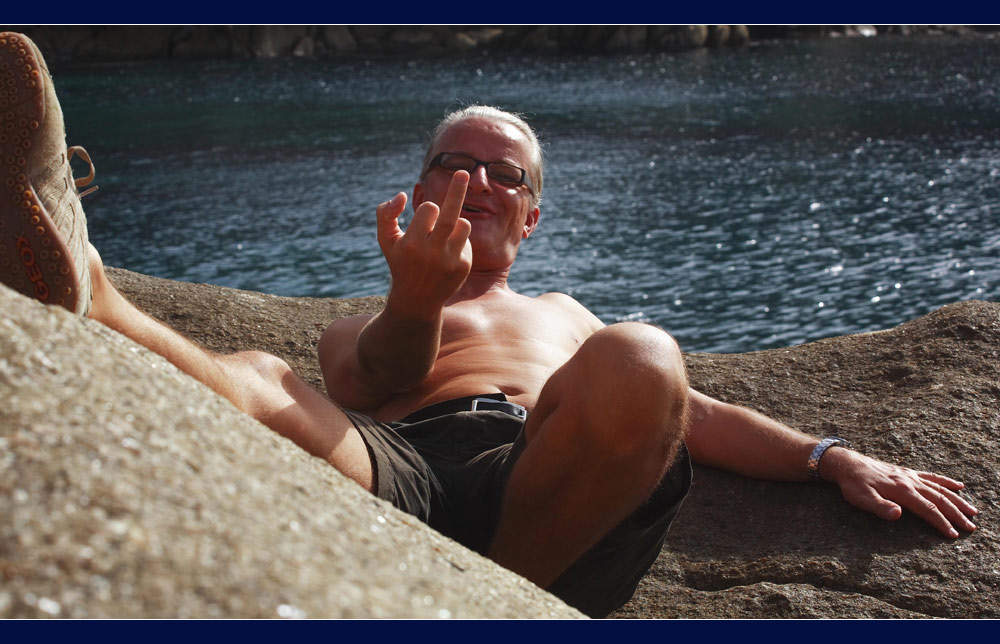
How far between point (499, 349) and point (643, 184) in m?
8.13

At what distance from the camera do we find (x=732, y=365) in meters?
3.66

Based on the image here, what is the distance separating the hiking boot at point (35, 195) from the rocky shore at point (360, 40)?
75.0ft

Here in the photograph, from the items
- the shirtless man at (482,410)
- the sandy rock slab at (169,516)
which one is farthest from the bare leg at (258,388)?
the sandy rock slab at (169,516)

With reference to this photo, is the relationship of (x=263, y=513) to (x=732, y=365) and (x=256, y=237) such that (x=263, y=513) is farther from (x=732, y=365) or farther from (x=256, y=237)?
(x=256, y=237)

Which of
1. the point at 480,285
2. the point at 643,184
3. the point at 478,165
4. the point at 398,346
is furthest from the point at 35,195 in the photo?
the point at 643,184

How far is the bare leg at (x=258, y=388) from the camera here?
5.67 ft

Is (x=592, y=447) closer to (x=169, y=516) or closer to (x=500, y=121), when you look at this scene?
(x=169, y=516)

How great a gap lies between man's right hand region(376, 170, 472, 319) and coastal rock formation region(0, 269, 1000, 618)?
600 millimetres

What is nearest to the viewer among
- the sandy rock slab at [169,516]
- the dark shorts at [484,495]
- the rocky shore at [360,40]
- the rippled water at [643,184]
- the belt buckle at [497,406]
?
the sandy rock slab at [169,516]

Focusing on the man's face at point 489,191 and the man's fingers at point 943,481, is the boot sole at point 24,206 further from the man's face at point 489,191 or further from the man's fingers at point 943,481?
the man's fingers at point 943,481

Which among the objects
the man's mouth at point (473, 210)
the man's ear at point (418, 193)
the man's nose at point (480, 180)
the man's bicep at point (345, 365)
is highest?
the man's nose at point (480, 180)

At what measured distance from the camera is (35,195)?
1741 millimetres

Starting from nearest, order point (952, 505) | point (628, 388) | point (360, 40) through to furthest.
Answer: point (628, 388)
point (952, 505)
point (360, 40)

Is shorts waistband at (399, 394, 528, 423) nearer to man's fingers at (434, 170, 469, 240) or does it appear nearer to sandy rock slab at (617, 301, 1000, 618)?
man's fingers at (434, 170, 469, 240)
